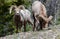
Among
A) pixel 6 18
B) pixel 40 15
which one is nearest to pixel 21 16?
pixel 40 15

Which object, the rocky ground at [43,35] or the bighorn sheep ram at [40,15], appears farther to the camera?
the bighorn sheep ram at [40,15]

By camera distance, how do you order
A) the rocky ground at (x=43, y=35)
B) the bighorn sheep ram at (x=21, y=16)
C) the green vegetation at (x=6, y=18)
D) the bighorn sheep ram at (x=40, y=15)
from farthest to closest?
the green vegetation at (x=6, y=18) < the bighorn sheep ram at (x=21, y=16) < the bighorn sheep ram at (x=40, y=15) < the rocky ground at (x=43, y=35)

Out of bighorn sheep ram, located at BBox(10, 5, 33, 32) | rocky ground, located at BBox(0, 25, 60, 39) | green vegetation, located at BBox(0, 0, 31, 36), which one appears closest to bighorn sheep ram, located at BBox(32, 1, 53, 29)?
rocky ground, located at BBox(0, 25, 60, 39)

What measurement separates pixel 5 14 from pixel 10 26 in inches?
36.0

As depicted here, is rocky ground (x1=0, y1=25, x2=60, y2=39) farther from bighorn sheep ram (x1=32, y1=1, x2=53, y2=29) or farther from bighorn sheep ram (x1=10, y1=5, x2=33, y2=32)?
bighorn sheep ram (x1=10, y1=5, x2=33, y2=32)

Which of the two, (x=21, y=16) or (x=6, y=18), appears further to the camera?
(x=6, y=18)

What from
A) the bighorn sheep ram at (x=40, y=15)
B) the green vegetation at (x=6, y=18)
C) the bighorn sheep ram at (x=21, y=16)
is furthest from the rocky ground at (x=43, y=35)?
the green vegetation at (x=6, y=18)

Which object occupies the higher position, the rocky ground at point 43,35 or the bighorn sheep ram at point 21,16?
the bighorn sheep ram at point 21,16

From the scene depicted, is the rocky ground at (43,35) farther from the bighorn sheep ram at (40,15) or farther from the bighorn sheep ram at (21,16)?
the bighorn sheep ram at (21,16)

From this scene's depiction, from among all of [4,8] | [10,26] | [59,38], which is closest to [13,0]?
[4,8]

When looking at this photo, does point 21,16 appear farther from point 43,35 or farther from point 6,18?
point 43,35

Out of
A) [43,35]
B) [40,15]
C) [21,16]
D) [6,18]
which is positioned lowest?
[43,35]

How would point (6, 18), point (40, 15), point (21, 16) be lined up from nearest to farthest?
point (40, 15)
point (21, 16)
point (6, 18)

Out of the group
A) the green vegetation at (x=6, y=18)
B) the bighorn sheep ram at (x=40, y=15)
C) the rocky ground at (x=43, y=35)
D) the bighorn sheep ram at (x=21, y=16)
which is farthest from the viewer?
the green vegetation at (x=6, y=18)
